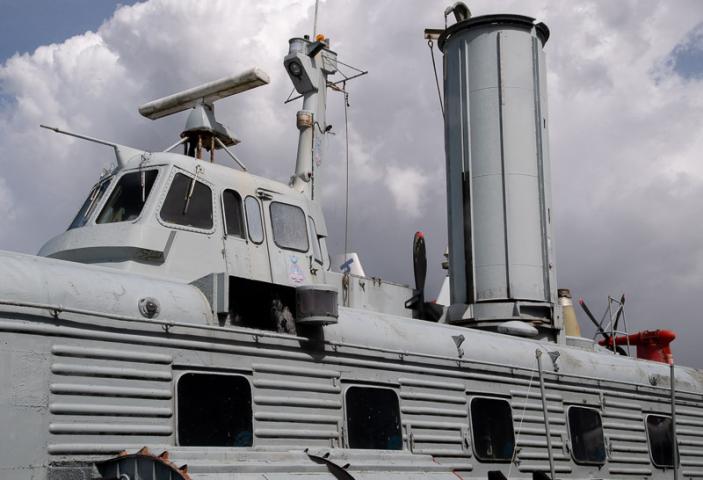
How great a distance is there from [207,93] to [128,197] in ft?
8.83

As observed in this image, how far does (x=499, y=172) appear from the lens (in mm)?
14844

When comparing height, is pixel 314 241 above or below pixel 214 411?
above

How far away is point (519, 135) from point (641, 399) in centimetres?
459

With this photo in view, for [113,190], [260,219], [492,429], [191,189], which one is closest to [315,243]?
[260,219]

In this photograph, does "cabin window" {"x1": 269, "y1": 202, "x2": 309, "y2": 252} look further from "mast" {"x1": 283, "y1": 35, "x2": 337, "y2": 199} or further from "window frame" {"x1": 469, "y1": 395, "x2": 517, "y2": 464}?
"window frame" {"x1": 469, "y1": 395, "x2": 517, "y2": 464}

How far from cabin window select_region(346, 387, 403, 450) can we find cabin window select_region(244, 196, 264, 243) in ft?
7.73

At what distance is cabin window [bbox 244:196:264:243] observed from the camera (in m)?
11.1

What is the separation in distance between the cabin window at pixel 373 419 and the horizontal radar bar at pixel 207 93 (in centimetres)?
492

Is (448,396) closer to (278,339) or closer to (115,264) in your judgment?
(278,339)

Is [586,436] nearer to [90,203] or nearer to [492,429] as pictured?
[492,429]

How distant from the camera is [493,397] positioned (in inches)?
453

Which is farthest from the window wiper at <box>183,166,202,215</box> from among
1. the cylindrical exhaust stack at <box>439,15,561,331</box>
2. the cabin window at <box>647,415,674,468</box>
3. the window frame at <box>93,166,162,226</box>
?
the cabin window at <box>647,415,674,468</box>

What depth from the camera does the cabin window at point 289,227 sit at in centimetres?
1152

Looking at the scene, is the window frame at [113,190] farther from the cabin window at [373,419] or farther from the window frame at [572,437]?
the window frame at [572,437]
